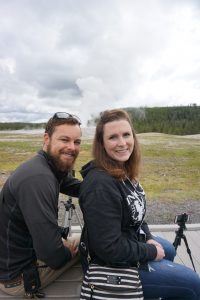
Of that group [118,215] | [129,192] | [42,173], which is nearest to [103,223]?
[118,215]

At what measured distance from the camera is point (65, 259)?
8.34 feet

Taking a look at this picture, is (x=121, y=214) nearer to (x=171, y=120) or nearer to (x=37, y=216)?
(x=37, y=216)

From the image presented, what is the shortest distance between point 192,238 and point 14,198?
11.9 feet

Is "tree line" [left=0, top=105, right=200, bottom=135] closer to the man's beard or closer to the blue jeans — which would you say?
the man's beard

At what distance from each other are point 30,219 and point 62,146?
2.13 ft

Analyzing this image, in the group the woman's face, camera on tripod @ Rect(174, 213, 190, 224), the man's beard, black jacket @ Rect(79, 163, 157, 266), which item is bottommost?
camera on tripod @ Rect(174, 213, 190, 224)

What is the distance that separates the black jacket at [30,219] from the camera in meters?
2.24

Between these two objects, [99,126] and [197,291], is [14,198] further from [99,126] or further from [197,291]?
[197,291]

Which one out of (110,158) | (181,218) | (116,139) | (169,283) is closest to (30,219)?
(110,158)

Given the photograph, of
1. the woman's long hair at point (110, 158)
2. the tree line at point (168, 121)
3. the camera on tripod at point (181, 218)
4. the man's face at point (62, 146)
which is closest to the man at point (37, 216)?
the man's face at point (62, 146)

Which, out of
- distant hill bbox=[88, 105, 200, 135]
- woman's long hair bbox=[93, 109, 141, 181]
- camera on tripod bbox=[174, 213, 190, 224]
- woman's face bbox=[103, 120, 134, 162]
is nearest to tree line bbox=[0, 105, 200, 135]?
distant hill bbox=[88, 105, 200, 135]

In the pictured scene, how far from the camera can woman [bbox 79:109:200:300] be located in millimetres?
2234

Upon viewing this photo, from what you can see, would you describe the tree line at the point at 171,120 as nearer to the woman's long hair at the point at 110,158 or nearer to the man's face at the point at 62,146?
the woman's long hair at the point at 110,158

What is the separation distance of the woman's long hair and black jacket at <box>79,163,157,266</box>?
9 centimetres
